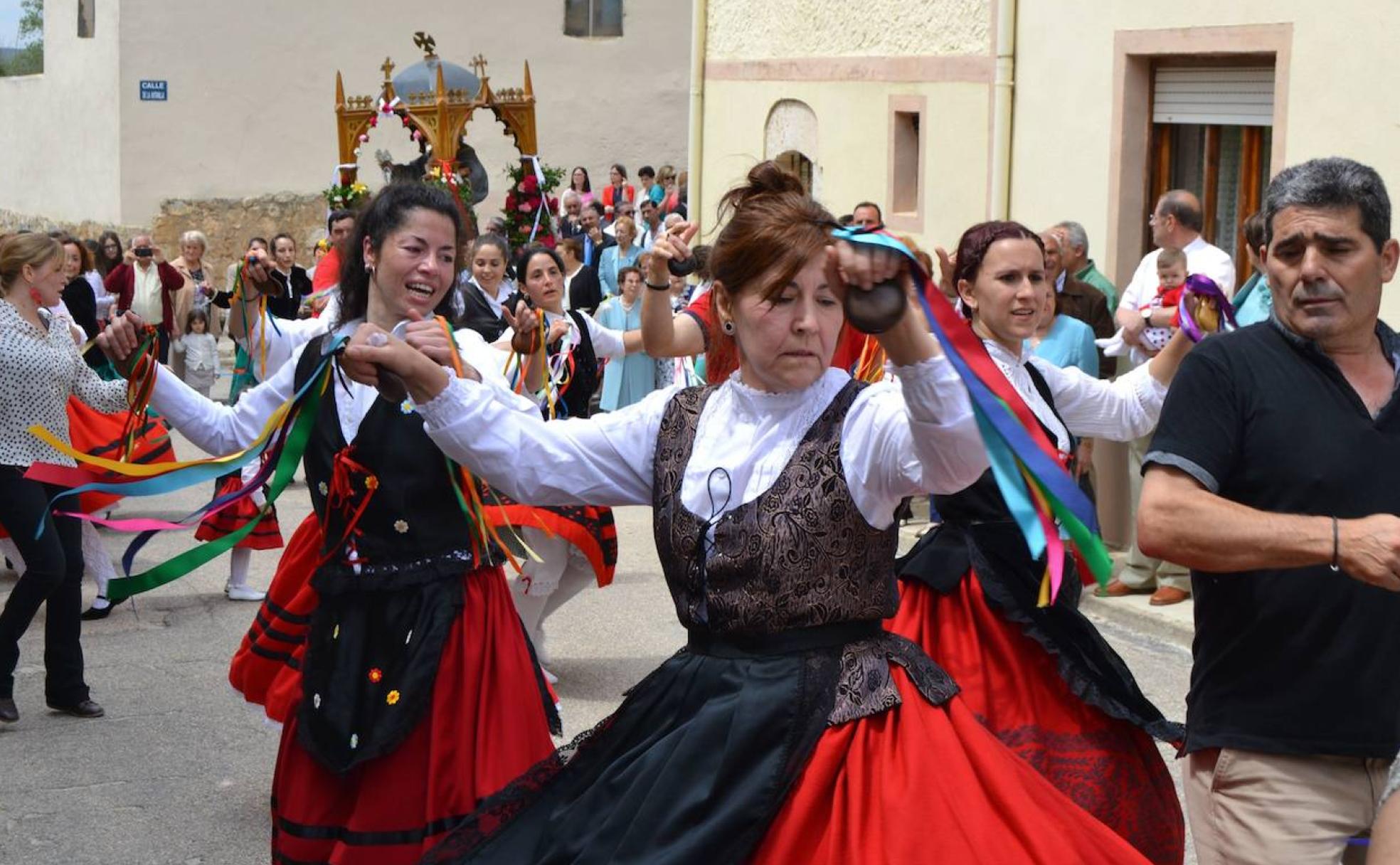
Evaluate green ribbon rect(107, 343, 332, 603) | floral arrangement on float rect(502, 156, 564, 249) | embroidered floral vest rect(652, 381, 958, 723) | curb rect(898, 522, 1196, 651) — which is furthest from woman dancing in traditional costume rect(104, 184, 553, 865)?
floral arrangement on float rect(502, 156, 564, 249)

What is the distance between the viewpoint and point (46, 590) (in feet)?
23.2

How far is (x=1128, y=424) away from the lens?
502 cm

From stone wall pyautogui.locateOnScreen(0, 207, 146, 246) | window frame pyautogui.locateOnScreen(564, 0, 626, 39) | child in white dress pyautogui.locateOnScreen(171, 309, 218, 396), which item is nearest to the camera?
child in white dress pyautogui.locateOnScreen(171, 309, 218, 396)

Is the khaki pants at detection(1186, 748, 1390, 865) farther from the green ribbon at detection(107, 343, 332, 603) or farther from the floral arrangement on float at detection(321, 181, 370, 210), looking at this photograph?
the floral arrangement on float at detection(321, 181, 370, 210)

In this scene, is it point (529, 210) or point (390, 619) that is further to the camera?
point (529, 210)

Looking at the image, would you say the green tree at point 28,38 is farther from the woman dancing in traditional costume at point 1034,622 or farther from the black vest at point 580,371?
the woman dancing in traditional costume at point 1034,622

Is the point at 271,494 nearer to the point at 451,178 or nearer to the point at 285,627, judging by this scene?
the point at 285,627

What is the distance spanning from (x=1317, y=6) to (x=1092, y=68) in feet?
7.02

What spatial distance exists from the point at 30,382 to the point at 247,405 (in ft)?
8.77

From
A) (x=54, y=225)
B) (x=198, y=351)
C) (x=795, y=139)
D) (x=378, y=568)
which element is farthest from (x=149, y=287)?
(x=54, y=225)

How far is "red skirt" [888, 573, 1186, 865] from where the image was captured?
4355 mm

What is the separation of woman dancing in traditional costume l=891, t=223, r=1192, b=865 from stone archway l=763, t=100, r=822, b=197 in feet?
36.6

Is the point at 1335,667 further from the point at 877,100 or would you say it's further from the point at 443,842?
the point at 877,100

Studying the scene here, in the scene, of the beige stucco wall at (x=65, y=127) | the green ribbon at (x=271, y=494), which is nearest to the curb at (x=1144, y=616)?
the green ribbon at (x=271, y=494)
